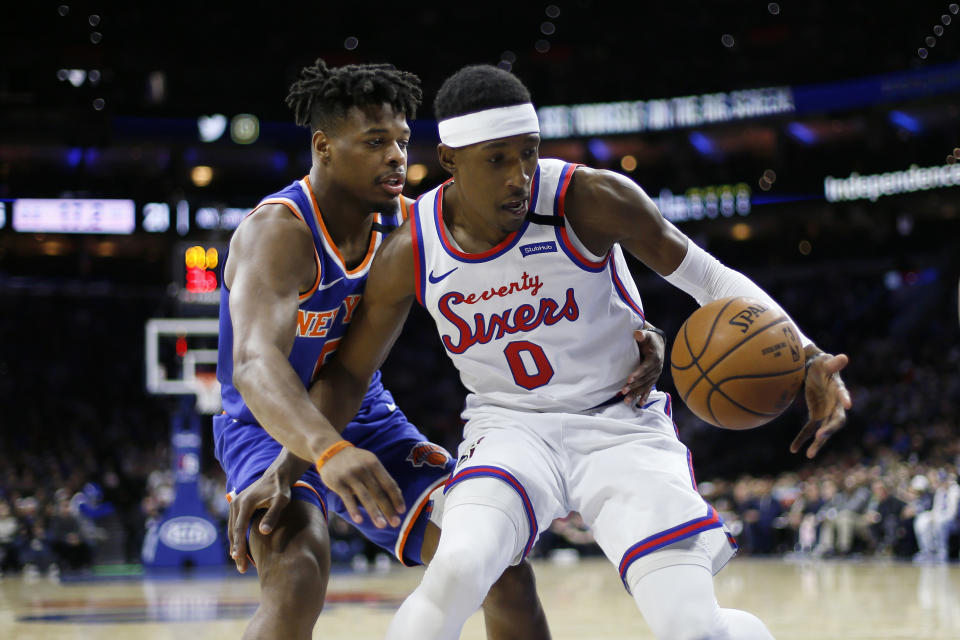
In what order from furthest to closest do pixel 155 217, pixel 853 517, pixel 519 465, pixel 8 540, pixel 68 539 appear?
pixel 155 217
pixel 853 517
pixel 68 539
pixel 8 540
pixel 519 465

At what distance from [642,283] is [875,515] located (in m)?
12.9

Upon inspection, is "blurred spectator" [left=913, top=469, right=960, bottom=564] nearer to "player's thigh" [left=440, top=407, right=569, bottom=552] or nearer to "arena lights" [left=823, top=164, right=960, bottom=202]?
"arena lights" [left=823, top=164, right=960, bottom=202]

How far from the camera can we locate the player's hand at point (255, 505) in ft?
10.5

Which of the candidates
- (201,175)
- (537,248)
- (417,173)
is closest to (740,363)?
(537,248)

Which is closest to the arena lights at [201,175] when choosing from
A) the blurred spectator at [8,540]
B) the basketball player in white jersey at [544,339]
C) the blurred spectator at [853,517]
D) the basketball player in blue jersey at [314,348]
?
the blurred spectator at [8,540]

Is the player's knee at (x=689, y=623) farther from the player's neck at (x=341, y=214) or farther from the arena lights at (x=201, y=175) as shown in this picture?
the arena lights at (x=201, y=175)

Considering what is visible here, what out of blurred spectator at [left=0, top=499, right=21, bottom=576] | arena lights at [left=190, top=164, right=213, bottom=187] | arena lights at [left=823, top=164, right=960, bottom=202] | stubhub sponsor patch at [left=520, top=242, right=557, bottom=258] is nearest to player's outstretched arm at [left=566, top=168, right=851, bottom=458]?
stubhub sponsor patch at [left=520, top=242, right=557, bottom=258]

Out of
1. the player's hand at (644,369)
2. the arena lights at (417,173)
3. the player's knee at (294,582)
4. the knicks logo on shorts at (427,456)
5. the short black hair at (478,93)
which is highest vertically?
the arena lights at (417,173)

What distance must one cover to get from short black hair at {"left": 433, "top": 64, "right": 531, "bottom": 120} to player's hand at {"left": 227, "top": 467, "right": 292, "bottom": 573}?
4.08 ft

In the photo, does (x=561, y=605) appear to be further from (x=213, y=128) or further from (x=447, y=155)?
(x=213, y=128)

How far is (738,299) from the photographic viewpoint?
3219mm

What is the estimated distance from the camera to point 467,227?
128 inches

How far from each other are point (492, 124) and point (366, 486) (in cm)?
113

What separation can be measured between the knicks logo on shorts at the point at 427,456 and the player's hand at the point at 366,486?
1.14 m
